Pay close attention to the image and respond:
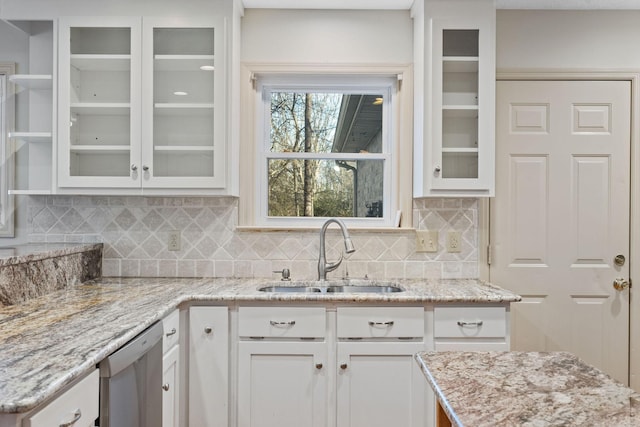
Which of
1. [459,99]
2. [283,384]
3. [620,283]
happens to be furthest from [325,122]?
[620,283]

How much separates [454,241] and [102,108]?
6.88 feet

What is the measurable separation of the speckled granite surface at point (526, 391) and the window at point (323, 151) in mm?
1572

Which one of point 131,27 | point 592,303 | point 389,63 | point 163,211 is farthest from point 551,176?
point 131,27

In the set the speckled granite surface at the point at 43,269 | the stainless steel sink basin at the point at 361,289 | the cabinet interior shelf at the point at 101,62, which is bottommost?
the stainless steel sink basin at the point at 361,289

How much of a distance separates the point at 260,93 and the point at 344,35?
1.99 ft

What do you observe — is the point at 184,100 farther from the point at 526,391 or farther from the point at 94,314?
the point at 526,391

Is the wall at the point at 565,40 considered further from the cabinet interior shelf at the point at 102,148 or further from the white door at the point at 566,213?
the cabinet interior shelf at the point at 102,148

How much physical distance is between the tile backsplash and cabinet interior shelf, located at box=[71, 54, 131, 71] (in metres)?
0.73

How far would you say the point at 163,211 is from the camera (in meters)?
2.51

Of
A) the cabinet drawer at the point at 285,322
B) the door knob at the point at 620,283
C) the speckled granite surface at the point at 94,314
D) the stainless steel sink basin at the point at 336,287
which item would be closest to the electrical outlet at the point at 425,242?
the speckled granite surface at the point at 94,314

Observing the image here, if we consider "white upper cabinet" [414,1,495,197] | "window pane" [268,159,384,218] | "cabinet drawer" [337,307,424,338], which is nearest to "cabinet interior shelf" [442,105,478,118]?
"white upper cabinet" [414,1,495,197]

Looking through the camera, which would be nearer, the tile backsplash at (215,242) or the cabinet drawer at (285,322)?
the cabinet drawer at (285,322)

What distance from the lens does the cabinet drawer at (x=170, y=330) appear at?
173 cm

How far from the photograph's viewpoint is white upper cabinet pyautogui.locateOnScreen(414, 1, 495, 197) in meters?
2.26
